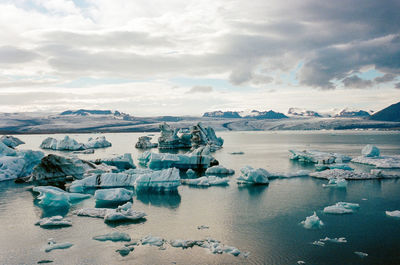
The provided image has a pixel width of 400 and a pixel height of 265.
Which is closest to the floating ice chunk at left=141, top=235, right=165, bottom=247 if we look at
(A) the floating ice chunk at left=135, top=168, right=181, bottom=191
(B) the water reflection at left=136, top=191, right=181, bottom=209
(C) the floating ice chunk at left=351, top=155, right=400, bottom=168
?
(B) the water reflection at left=136, top=191, right=181, bottom=209

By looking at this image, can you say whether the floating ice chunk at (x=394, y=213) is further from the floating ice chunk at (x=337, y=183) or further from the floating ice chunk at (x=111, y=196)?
the floating ice chunk at (x=111, y=196)

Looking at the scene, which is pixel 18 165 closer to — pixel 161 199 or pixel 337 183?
pixel 161 199

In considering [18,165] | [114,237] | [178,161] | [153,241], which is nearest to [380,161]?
[178,161]

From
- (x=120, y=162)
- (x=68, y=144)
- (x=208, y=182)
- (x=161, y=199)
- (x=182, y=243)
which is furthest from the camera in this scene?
(x=68, y=144)

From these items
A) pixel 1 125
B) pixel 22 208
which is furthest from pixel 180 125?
pixel 22 208

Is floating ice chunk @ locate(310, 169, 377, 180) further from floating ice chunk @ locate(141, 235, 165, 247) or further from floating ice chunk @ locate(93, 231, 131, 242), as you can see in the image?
floating ice chunk @ locate(93, 231, 131, 242)

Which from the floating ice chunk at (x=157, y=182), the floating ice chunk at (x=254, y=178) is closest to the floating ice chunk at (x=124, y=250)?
the floating ice chunk at (x=157, y=182)

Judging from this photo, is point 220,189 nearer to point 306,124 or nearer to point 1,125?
point 306,124
